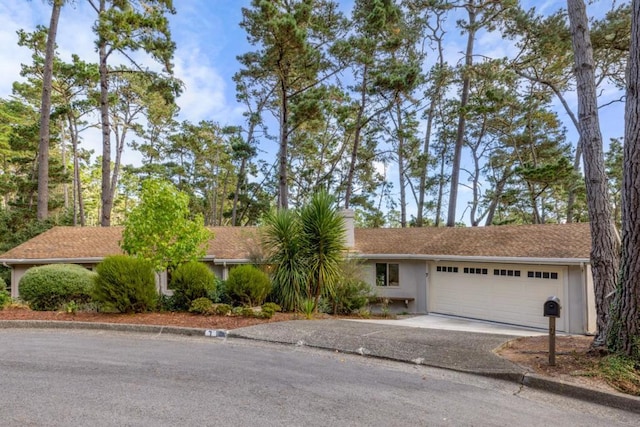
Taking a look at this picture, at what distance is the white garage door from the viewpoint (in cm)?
1093

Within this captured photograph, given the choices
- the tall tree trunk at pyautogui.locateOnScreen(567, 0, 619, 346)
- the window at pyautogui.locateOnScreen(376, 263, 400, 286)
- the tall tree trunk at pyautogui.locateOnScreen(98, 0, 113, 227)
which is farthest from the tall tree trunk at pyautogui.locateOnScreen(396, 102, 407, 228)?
→ the tall tree trunk at pyautogui.locateOnScreen(567, 0, 619, 346)

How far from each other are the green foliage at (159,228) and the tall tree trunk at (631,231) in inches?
345

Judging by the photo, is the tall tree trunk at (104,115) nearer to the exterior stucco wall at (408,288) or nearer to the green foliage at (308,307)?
the green foliage at (308,307)

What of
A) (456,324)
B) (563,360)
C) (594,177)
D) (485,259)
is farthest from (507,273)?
(563,360)

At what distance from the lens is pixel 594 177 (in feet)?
20.2

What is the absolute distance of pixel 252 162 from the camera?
1091 inches

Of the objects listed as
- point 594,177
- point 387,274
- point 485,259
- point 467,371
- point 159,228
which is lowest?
point 467,371

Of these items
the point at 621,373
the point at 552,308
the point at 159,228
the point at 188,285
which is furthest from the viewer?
the point at 159,228

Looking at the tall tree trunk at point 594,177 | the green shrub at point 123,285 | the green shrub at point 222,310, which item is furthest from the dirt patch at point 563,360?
the green shrub at point 123,285

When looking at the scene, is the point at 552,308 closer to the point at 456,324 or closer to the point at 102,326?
the point at 456,324

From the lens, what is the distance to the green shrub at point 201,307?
27.5 ft

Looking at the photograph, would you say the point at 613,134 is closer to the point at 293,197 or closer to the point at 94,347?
the point at 293,197

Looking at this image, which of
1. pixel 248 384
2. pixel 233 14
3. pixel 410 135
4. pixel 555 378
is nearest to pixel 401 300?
pixel 555 378

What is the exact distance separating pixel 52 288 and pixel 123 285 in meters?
2.58
